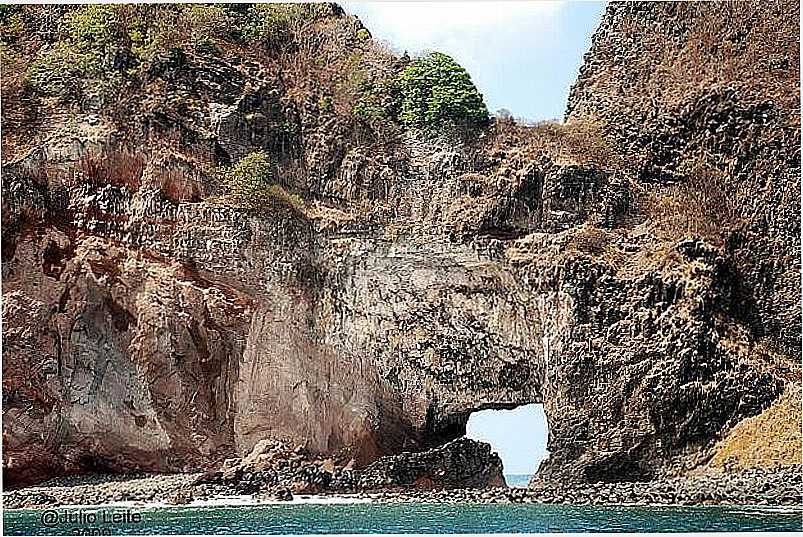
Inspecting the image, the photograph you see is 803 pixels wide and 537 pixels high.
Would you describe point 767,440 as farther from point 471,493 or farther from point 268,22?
point 268,22

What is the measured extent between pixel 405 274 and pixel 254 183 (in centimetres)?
235

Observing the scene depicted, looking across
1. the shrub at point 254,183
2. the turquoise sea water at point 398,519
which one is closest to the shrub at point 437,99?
the shrub at point 254,183

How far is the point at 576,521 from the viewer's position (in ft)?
40.5

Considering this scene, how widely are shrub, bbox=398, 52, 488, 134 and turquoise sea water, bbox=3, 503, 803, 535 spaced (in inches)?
205

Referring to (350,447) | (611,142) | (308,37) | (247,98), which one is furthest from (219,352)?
(611,142)

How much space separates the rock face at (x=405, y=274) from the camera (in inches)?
571

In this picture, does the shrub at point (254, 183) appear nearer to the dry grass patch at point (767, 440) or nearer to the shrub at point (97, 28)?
the shrub at point (97, 28)

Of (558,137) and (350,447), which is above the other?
(558,137)

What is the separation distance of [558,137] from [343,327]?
390 centimetres

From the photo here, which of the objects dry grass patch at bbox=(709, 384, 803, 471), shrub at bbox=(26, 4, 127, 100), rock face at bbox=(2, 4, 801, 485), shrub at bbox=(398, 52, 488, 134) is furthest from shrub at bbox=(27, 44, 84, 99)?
dry grass patch at bbox=(709, 384, 803, 471)

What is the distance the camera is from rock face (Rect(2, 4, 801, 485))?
14492 mm

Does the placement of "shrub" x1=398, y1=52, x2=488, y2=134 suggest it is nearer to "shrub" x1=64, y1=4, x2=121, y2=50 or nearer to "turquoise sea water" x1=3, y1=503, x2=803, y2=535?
"shrub" x1=64, y1=4, x2=121, y2=50

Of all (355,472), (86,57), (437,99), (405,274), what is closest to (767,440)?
(405,274)

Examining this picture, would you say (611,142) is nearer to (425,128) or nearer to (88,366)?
(425,128)
